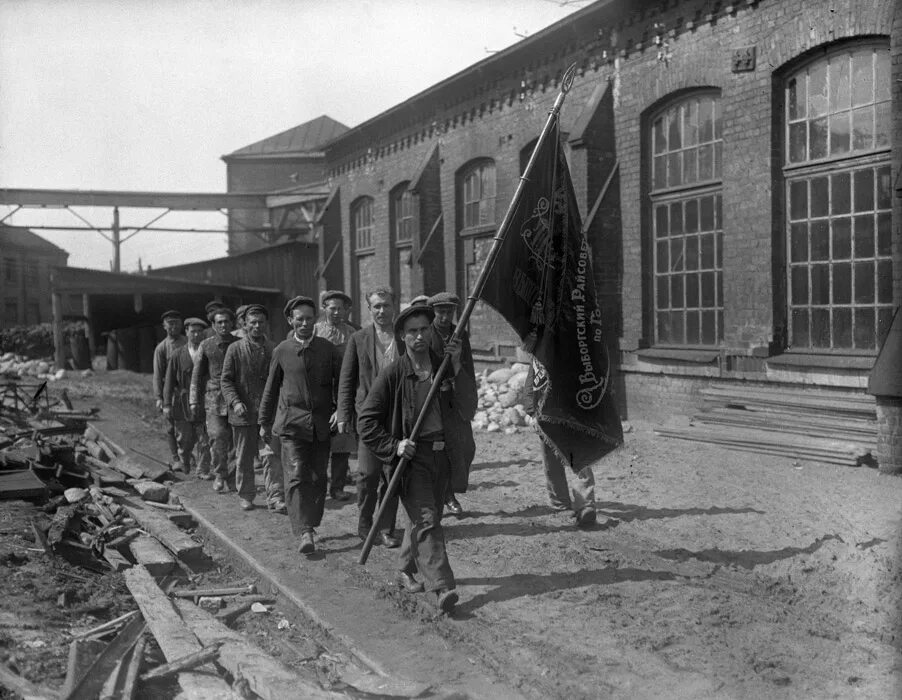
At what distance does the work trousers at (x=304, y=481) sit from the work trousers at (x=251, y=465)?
106cm

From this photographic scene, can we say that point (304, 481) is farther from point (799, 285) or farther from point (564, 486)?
point (799, 285)

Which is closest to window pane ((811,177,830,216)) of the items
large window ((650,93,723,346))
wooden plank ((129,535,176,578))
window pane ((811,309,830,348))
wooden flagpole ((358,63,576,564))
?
window pane ((811,309,830,348))

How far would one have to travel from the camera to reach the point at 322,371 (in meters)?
6.75

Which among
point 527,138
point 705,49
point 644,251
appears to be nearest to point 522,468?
point 644,251

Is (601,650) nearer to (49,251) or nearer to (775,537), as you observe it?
(775,537)

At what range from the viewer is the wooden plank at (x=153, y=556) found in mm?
5926

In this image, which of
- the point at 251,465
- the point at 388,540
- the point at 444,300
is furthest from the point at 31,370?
the point at 388,540

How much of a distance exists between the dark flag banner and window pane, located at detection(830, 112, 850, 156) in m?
5.65

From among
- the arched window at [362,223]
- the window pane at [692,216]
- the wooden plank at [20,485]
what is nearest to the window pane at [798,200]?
the window pane at [692,216]

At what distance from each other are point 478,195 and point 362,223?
6.50 metres

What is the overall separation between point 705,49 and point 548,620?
9033mm

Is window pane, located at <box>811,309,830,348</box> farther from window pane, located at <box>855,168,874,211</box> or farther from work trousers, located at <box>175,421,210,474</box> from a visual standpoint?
work trousers, located at <box>175,421,210,474</box>

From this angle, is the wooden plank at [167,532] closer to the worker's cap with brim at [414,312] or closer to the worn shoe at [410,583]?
the worn shoe at [410,583]

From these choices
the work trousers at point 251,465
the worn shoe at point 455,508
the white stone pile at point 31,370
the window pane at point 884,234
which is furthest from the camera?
the white stone pile at point 31,370
